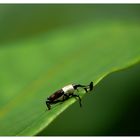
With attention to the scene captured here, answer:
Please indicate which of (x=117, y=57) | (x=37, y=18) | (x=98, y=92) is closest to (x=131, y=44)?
(x=117, y=57)

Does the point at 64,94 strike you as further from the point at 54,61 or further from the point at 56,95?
the point at 54,61

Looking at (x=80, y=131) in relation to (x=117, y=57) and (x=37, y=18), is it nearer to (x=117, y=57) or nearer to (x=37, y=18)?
(x=117, y=57)

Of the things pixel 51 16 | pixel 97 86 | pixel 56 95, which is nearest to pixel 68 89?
pixel 56 95

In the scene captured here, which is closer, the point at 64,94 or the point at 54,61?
the point at 64,94

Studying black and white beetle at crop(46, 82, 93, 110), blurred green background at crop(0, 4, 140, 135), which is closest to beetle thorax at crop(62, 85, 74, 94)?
black and white beetle at crop(46, 82, 93, 110)

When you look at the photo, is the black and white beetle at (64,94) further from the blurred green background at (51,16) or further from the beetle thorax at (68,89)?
the blurred green background at (51,16)

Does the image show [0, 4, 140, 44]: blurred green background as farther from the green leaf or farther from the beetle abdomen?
the beetle abdomen

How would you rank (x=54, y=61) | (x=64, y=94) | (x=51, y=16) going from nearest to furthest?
(x=64, y=94), (x=54, y=61), (x=51, y=16)
